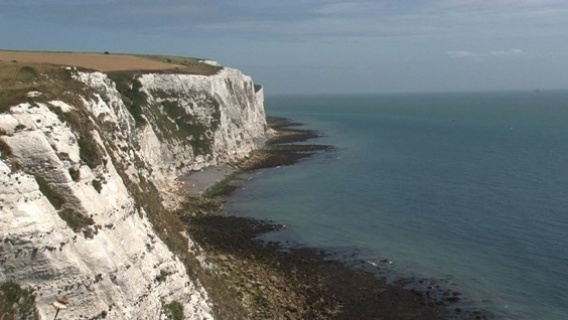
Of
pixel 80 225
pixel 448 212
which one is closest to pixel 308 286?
pixel 80 225

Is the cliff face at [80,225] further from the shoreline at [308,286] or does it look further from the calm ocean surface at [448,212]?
the calm ocean surface at [448,212]

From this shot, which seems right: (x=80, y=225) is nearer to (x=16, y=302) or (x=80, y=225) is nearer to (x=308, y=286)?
(x=16, y=302)

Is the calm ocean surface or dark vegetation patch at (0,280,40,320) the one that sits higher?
dark vegetation patch at (0,280,40,320)

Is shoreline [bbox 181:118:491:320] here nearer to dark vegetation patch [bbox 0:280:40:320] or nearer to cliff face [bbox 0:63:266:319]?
cliff face [bbox 0:63:266:319]

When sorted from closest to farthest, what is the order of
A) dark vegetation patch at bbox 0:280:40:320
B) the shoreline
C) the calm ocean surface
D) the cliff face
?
dark vegetation patch at bbox 0:280:40:320, the cliff face, the shoreline, the calm ocean surface

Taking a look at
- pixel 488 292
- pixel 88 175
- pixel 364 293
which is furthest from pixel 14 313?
pixel 488 292

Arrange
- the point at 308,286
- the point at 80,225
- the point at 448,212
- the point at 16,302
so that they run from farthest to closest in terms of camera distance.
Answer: the point at 448,212, the point at 308,286, the point at 80,225, the point at 16,302

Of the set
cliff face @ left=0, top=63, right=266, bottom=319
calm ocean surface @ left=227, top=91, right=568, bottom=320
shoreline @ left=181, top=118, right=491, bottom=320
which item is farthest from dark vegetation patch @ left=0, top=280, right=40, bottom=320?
calm ocean surface @ left=227, top=91, right=568, bottom=320
